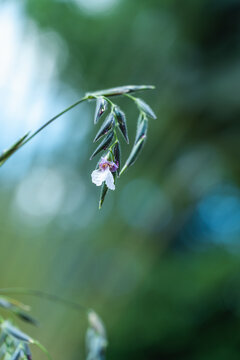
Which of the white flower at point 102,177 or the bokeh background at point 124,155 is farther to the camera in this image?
the bokeh background at point 124,155

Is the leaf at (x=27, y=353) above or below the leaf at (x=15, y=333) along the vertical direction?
below

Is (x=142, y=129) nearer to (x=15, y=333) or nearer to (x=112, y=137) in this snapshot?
(x=112, y=137)

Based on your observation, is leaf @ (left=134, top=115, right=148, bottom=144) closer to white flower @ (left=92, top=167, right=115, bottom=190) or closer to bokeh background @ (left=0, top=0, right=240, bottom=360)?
white flower @ (left=92, top=167, right=115, bottom=190)

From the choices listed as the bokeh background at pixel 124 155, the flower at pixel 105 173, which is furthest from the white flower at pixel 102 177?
the bokeh background at pixel 124 155

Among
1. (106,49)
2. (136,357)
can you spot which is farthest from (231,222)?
(106,49)

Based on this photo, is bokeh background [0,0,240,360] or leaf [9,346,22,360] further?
bokeh background [0,0,240,360]

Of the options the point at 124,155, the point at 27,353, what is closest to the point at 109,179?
the point at 27,353

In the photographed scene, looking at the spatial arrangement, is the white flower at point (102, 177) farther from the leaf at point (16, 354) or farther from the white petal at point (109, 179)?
the leaf at point (16, 354)

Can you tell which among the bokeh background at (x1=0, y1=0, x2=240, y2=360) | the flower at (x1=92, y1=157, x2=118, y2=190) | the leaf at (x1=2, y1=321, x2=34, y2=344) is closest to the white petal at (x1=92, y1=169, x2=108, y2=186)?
the flower at (x1=92, y1=157, x2=118, y2=190)
